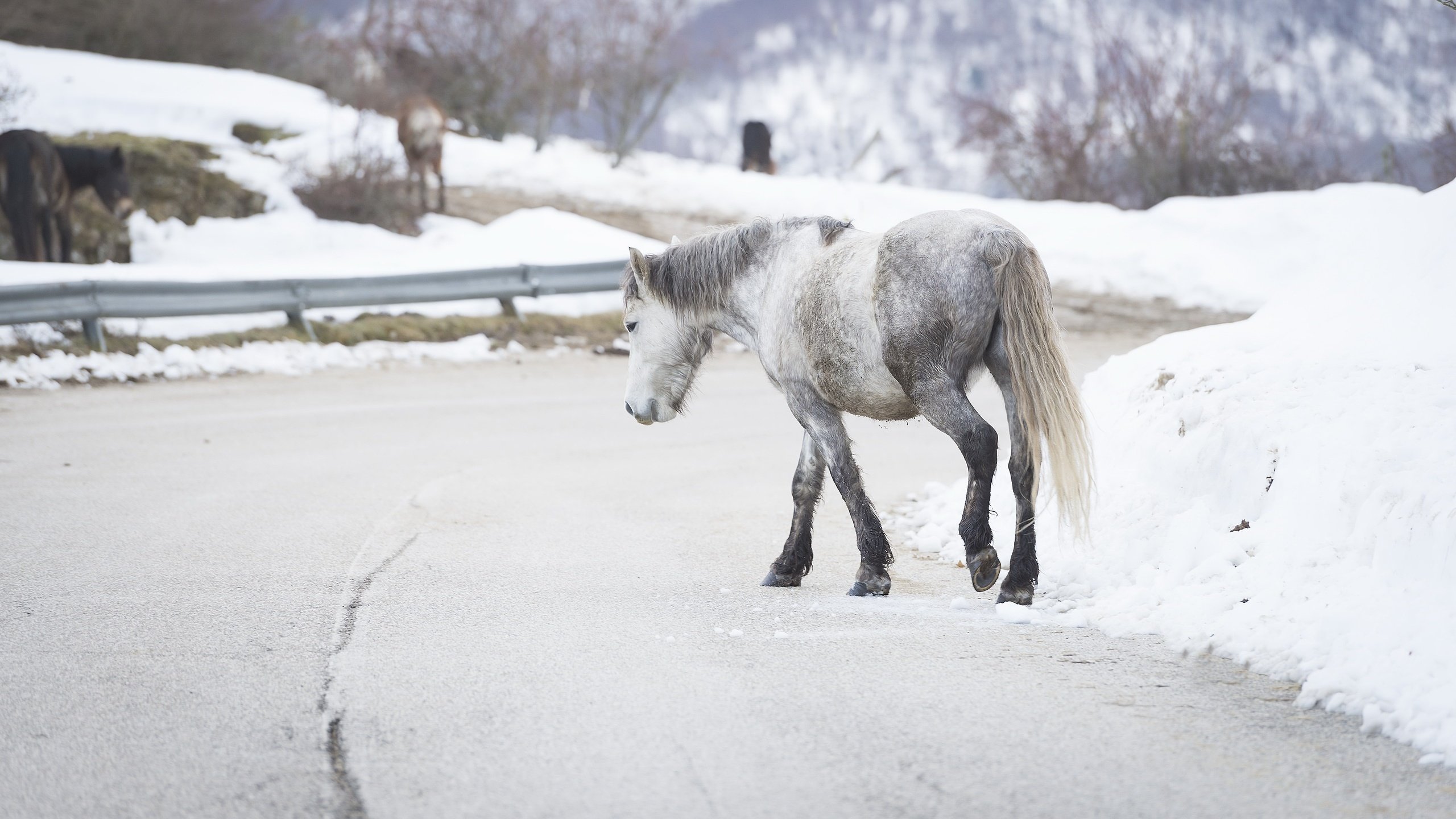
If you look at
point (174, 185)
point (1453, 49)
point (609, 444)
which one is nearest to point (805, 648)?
point (609, 444)

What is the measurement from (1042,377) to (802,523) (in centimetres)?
147

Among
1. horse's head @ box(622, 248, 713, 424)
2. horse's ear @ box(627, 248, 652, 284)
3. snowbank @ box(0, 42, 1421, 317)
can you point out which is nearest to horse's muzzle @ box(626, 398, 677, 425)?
horse's head @ box(622, 248, 713, 424)

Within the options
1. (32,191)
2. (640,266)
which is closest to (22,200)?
(32,191)

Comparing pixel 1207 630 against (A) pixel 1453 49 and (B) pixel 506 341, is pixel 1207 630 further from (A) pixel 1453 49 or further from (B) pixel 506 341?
(A) pixel 1453 49

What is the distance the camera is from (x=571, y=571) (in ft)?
20.6

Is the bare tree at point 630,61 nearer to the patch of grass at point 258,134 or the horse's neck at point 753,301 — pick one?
the patch of grass at point 258,134

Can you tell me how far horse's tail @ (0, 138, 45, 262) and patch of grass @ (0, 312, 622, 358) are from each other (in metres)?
2.97

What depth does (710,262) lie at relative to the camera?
6.33 metres

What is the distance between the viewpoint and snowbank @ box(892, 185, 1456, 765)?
Answer: 4.07 m

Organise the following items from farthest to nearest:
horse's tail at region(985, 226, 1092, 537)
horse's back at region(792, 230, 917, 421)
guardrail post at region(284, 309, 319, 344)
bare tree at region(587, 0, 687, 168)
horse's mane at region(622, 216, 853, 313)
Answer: bare tree at region(587, 0, 687, 168) → guardrail post at region(284, 309, 319, 344) → horse's mane at region(622, 216, 853, 313) → horse's back at region(792, 230, 917, 421) → horse's tail at region(985, 226, 1092, 537)

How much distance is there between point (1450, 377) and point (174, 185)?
775 inches

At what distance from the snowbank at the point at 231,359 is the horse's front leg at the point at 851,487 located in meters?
10.1

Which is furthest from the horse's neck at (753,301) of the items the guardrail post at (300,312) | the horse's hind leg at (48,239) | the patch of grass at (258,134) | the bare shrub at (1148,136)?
the bare shrub at (1148,136)

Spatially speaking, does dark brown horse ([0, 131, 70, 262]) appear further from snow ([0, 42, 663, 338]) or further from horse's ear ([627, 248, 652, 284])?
horse's ear ([627, 248, 652, 284])
